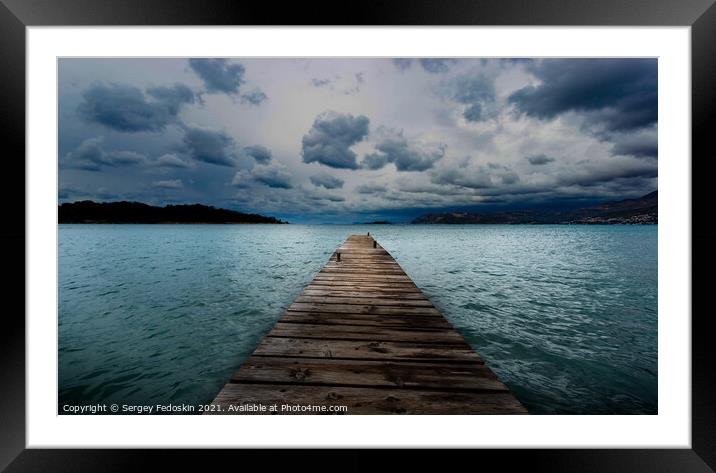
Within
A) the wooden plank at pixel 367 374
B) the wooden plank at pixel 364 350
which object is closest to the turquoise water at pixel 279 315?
the wooden plank at pixel 364 350

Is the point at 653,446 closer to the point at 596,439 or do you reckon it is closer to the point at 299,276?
the point at 596,439

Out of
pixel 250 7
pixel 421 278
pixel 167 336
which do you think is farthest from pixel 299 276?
pixel 250 7

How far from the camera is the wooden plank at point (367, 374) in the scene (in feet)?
5.96

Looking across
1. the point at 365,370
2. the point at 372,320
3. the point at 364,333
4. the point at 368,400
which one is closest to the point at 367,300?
the point at 372,320

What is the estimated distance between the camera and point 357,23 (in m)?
1.41

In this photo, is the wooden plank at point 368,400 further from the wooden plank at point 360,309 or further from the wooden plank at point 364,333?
the wooden plank at point 360,309

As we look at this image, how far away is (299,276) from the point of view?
11.2 meters

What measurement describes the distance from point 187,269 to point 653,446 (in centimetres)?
1466

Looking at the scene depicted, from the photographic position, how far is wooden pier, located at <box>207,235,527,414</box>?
5.37 feet

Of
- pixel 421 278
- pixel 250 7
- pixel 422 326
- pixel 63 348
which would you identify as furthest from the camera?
pixel 421 278

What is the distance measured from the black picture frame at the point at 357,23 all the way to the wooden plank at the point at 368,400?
234mm

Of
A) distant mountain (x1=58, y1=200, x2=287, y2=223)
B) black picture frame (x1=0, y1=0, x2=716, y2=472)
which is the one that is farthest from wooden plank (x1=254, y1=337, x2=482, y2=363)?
distant mountain (x1=58, y1=200, x2=287, y2=223)

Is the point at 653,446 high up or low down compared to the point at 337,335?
down

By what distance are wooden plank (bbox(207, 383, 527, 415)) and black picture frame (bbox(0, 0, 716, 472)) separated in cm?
23
